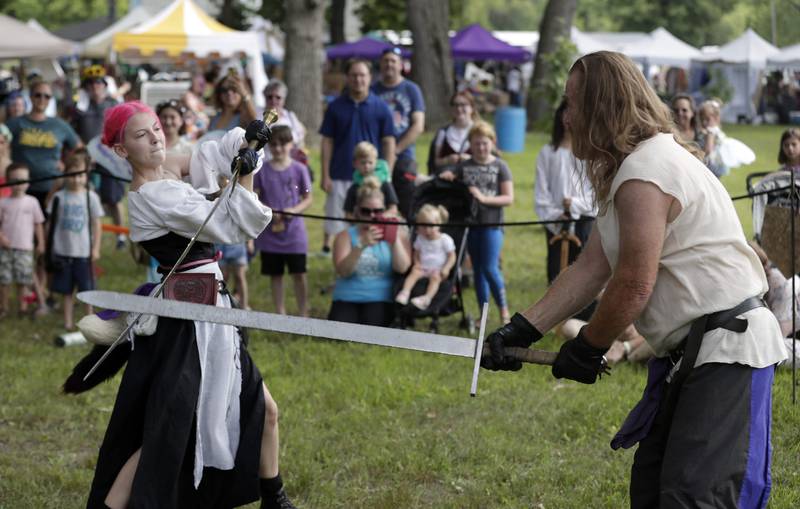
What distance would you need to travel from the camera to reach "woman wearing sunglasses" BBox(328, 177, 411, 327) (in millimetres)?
7906

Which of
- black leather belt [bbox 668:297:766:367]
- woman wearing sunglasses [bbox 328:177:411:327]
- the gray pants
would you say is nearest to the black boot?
the gray pants

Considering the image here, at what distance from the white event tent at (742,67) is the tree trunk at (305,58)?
16.3 meters

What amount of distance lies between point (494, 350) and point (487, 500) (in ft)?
5.66

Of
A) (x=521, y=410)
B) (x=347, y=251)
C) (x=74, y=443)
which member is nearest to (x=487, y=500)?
(x=521, y=410)

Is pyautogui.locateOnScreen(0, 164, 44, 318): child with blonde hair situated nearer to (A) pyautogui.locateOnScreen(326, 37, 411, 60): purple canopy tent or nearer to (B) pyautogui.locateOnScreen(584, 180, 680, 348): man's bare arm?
(B) pyautogui.locateOnScreen(584, 180, 680, 348): man's bare arm

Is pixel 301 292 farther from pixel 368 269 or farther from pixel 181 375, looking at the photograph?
pixel 181 375

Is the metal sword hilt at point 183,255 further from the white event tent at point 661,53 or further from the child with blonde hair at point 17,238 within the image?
the white event tent at point 661,53

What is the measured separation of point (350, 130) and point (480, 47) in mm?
25357

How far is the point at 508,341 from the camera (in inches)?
133

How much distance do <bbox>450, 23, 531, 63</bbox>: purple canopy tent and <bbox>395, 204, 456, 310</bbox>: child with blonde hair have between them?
26.2 m

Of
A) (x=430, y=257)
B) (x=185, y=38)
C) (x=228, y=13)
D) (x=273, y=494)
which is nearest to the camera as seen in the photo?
(x=273, y=494)

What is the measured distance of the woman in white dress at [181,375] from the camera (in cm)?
381

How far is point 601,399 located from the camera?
242 inches

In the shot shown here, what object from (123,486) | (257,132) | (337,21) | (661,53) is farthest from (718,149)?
(337,21)
